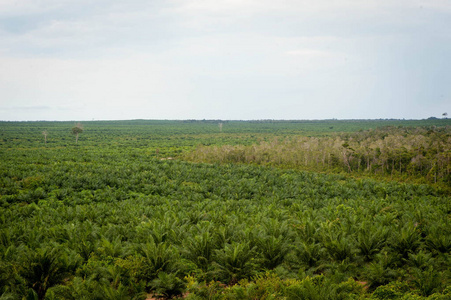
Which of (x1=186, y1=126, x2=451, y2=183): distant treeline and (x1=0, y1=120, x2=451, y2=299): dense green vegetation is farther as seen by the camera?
(x1=186, y1=126, x2=451, y2=183): distant treeline

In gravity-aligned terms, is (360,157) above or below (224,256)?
above

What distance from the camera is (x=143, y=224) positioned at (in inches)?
567

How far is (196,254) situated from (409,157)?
32.7 metres

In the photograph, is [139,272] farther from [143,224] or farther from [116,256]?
[143,224]

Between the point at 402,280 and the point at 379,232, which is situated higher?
the point at 379,232

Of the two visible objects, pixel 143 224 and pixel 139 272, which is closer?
pixel 139 272

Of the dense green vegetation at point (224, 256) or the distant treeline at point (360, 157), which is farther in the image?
the distant treeline at point (360, 157)

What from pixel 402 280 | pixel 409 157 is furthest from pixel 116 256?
pixel 409 157

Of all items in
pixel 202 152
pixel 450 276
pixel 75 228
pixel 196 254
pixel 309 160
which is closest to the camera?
pixel 450 276

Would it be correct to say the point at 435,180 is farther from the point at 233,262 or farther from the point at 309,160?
the point at 233,262

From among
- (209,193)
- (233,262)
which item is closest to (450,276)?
(233,262)

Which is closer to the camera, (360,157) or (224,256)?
(224,256)

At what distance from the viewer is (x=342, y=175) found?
3594 centimetres

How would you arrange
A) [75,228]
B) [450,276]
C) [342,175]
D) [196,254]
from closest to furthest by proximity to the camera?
[450,276]
[196,254]
[75,228]
[342,175]
